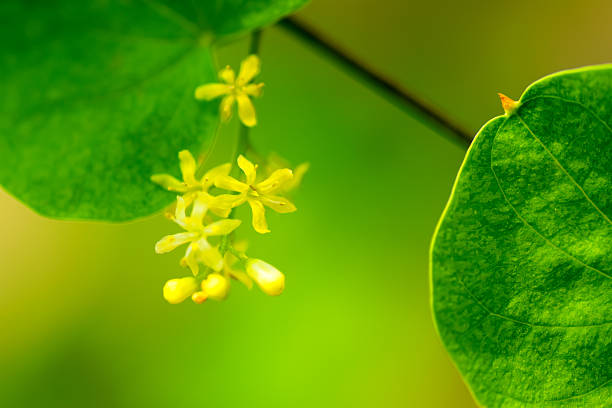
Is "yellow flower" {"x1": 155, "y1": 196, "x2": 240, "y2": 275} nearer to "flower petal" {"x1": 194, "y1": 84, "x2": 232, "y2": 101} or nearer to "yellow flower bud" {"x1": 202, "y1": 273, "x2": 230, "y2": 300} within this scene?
"yellow flower bud" {"x1": 202, "y1": 273, "x2": 230, "y2": 300}

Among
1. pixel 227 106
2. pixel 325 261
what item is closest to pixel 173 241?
pixel 227 106

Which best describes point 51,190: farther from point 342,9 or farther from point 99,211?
point 342,9

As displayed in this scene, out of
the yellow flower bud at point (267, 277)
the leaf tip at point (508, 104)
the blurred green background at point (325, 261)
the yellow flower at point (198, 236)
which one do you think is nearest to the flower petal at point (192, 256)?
the yellow flower at point (198, 236)

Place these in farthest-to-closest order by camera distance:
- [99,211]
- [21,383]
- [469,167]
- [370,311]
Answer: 1. [21,383]
2. [370,311]
3. [99,211]
4. [469,167]

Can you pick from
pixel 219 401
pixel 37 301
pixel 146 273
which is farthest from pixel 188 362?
pixel 37 301

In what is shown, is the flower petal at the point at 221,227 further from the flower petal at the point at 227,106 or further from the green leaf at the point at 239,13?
the green leaf at the point at 239,13

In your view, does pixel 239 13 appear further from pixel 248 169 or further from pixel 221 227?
pixel 221 227

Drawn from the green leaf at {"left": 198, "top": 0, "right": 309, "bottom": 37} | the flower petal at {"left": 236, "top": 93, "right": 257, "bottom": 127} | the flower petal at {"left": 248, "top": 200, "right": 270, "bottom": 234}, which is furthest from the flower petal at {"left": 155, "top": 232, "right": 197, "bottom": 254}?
the green leaf at {"left": 198, "top": 0, "right": 309, "bottom": 37}
